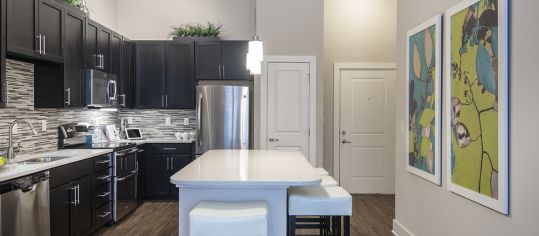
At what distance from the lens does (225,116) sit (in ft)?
18.2

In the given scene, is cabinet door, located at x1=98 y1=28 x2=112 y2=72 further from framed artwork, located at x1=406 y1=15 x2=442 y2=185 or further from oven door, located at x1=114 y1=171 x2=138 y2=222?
framed artwork, located at x1=406 y1=15 x2=442 y2=185

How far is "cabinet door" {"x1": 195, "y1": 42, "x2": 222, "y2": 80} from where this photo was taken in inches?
230

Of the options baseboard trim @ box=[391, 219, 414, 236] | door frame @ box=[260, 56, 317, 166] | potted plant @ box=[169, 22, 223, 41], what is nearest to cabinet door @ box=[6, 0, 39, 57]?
potted plant @ box=[169, 22, 223, 41]

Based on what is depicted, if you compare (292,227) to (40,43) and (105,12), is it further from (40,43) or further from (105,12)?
(105,12)

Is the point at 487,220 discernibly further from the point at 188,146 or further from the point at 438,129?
the point at 188,146

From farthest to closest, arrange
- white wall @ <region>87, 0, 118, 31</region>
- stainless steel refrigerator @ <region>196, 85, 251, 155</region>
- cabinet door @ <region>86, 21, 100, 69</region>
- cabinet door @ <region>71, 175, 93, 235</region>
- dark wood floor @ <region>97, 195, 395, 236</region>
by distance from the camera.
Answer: stainless steel refrigerator @ <region>196, 85, 251, 155</region>, white wall @ <region>87, 0, 118, 31</region>, cabinet door @ <region>86, 21, 100, 69</region>, dark wood floor @ <region>97, 195, 395, 236</region>, cabinet door @ <region>71, 175, 93, 235</region>

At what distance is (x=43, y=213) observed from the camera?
3.10 m

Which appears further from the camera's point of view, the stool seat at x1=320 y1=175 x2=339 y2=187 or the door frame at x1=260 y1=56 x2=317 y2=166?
the door frame at x1=260 y1=56 x2=317 y2=166

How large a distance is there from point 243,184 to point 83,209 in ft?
6.95

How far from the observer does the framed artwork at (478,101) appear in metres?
2.25

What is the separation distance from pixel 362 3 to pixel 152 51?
3166 mm

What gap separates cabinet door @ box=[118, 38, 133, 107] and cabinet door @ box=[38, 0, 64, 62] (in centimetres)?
156

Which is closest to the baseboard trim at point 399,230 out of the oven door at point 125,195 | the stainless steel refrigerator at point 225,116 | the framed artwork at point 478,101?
the framed artwork at point 478,101

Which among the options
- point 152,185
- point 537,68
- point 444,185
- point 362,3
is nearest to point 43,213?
point 152,185
